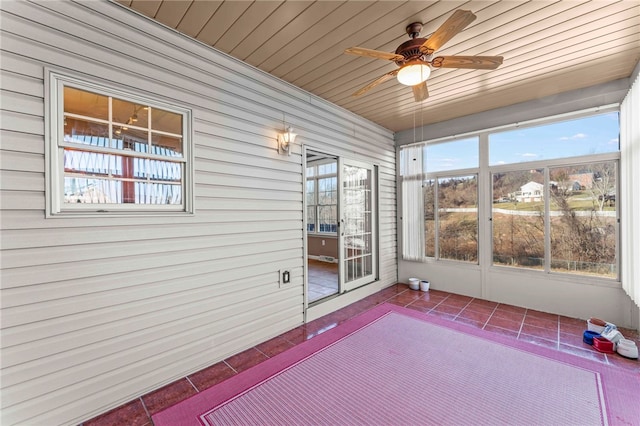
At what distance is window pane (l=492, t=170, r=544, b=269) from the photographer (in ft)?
12.7

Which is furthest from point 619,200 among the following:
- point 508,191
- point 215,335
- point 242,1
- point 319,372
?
point 215,335

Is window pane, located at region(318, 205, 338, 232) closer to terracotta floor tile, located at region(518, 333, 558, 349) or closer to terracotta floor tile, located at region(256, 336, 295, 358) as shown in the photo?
terracotta floor tile, located at region(256, 336, 295, 358)

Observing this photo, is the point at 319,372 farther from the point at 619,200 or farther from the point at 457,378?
the point at 619,200

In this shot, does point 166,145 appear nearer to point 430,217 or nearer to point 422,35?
point 422,35

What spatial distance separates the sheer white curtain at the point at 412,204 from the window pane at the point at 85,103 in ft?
14.7

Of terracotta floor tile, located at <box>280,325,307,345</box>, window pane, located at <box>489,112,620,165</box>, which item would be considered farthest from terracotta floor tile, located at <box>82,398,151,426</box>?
window pane, located at <box>489,112,620,165</box>

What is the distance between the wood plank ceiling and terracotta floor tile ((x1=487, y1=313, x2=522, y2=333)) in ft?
9.91

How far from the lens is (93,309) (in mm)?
1919

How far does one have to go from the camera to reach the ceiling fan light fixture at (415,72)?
2.21 m

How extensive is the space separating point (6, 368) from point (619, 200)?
6005mm

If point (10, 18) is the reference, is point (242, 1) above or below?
above

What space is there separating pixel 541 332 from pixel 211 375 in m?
3.65

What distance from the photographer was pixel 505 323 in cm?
336

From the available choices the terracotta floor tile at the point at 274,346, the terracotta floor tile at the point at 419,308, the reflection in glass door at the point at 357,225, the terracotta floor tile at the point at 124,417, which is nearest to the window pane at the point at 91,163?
the terracotta floor tile at the point at 124,417
